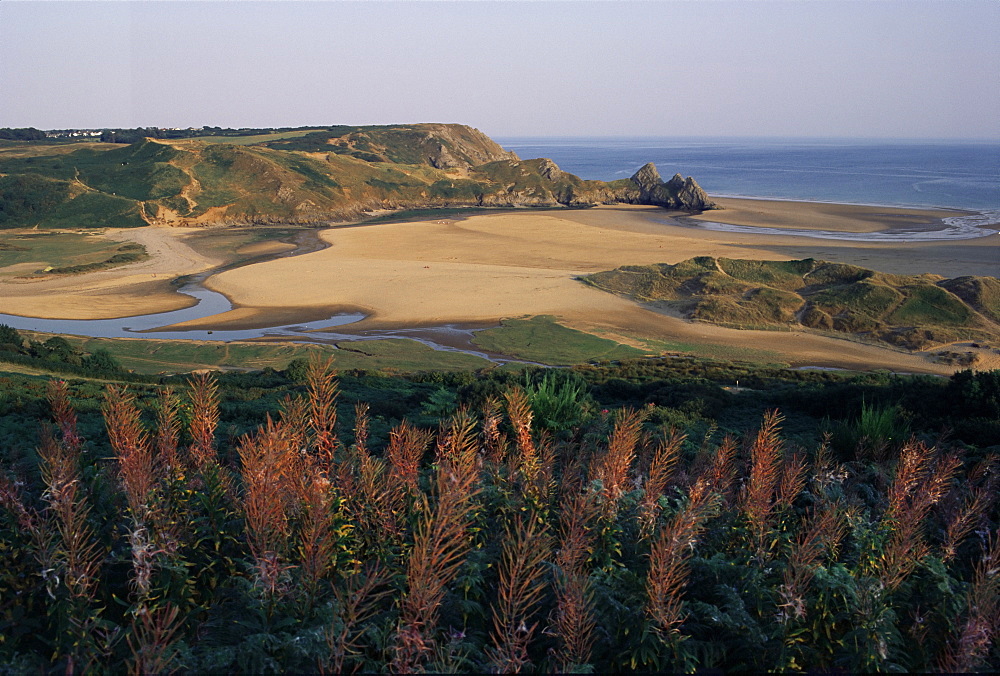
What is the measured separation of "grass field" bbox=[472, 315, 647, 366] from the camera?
24.7 m

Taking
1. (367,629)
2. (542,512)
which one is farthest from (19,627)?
(542,512)

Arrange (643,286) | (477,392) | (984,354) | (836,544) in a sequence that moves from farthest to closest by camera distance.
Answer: (643,286), (984,354), (477,392), (836,544)

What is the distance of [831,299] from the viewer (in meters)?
30.8

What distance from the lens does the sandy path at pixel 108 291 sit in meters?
31.7

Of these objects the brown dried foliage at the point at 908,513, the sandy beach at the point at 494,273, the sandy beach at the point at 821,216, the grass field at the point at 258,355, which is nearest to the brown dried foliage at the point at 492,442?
the brown dried foliage at the point at 908,513

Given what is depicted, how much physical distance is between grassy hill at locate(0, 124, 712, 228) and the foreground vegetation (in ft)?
206

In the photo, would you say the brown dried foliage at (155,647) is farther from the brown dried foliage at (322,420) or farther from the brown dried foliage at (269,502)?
the brown dried foliage at (322,420)

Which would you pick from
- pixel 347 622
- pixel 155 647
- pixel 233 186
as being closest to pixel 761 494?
pixel 347 622

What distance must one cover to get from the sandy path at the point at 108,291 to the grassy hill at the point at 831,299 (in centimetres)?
2244

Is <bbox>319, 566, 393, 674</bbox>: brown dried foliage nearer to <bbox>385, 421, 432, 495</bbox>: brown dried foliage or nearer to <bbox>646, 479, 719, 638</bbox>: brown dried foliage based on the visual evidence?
<bbox>385, 421, 432, 495</bbox>: brown dried foliage

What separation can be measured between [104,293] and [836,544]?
124 feet

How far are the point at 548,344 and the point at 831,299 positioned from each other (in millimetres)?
13659

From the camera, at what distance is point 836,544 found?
472 cm

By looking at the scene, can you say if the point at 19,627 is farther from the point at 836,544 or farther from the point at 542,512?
the point at 836,544
